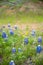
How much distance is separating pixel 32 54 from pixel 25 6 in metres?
4.39

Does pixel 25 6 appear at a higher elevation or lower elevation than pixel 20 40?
lower

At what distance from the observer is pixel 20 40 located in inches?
145

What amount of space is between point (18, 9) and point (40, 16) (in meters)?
0.80

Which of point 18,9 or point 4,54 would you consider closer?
point 4,54

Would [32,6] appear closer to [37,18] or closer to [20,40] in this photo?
[37,18]

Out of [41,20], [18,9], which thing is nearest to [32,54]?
[41,20]

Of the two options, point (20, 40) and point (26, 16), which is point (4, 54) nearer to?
point (20, 40)

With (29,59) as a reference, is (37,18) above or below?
below

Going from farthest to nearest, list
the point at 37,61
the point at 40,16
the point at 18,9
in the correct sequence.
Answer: the point at 18,9, the point at 40,16, the point at 37,61

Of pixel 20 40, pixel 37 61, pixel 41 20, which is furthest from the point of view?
pixel 41 20

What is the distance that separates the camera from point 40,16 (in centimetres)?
696

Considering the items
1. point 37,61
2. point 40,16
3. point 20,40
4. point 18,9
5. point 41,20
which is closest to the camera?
point 37,61

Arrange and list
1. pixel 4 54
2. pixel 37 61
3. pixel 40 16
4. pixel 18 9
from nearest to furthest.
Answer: pixel 37 61
pixel 4 54
pixel 40 16
pixel 18 9

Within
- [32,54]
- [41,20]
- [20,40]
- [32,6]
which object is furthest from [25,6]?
[32,54]
